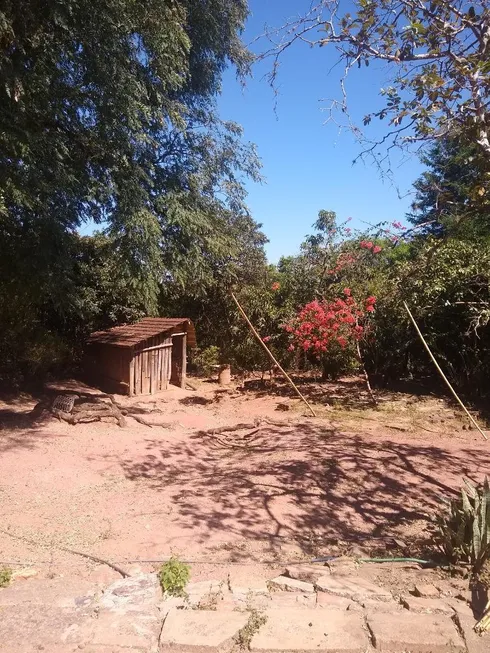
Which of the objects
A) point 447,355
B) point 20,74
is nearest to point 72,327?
point 20,74

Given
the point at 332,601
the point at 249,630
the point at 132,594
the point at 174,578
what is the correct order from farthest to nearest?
the point at 174,578 < the point at 132,594 < the point at 332,601 < the point at 249,630

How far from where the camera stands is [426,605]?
318 cm

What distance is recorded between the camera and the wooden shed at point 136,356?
1197cm

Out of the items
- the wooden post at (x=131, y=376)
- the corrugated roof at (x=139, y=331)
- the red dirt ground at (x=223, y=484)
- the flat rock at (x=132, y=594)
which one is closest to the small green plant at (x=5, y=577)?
the red dirt ground at (x=223, y=484)

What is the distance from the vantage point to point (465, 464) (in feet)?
22.7

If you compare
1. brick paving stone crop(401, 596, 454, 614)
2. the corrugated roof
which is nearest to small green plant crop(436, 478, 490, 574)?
brick paving stone crop(401, 596, 454, 614)

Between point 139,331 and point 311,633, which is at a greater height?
point 139,331

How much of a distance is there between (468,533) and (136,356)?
360 inches

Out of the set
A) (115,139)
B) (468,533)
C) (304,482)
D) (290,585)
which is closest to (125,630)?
(290,585)

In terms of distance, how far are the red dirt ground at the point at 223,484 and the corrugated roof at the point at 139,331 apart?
2.41 metres

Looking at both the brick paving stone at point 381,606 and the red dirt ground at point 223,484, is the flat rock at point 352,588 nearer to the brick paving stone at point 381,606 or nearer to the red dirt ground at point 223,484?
the brick paving stone at point 381,606

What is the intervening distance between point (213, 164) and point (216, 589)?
792cm

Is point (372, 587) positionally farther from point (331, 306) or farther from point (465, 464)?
point (331, 306)

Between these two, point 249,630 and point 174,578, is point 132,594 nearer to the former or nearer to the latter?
point 174,578
